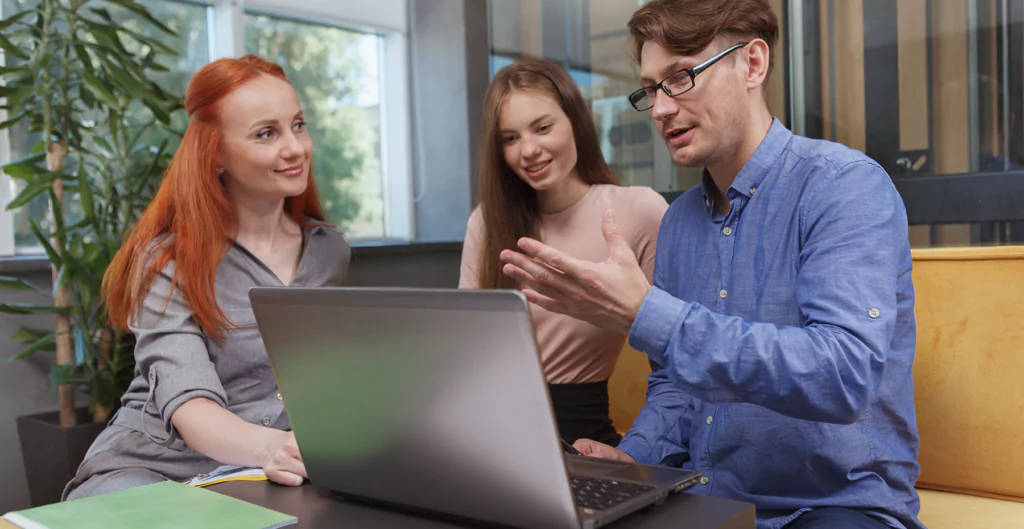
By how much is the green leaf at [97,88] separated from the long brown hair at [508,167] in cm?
108

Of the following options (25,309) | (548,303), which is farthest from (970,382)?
(25,309)

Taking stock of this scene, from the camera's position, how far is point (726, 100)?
1.15 m

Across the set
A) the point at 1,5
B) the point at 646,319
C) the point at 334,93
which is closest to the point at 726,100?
the point at 646,319

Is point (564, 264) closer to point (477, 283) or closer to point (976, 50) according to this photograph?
point (477, 283)

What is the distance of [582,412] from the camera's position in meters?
1.71

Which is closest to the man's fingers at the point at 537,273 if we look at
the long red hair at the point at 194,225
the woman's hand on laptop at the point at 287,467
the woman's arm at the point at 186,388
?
the woman's hand on laptop at the point at 287,467

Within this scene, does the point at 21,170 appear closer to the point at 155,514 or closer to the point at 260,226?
the point at 260,226

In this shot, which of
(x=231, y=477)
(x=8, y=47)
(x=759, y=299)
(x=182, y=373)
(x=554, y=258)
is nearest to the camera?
(x=554, y=258)

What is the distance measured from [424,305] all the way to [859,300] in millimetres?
530

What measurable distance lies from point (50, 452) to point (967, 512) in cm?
219

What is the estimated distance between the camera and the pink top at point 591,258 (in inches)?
68.2

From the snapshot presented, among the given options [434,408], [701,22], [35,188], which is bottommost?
[434,408]

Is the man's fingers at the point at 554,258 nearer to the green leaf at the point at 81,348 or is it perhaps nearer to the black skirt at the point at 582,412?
the black skirt at the point at 582,412

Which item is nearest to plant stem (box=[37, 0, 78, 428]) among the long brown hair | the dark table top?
the long brown hair
